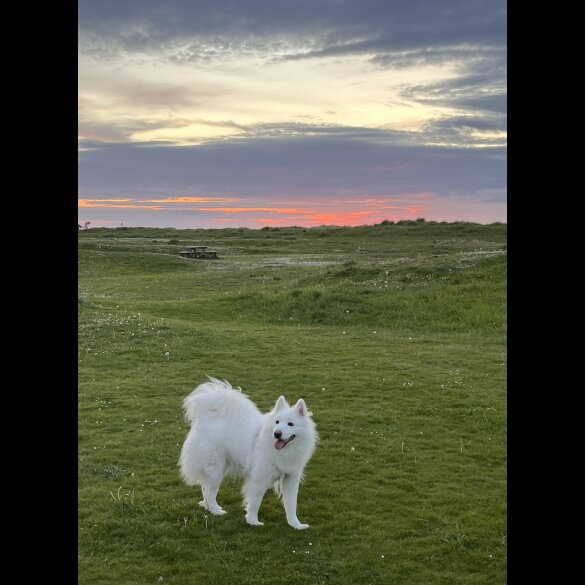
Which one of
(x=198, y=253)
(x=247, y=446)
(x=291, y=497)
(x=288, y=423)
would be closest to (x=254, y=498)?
(x=291, y=497)

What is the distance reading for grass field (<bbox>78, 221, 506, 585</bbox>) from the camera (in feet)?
28.1

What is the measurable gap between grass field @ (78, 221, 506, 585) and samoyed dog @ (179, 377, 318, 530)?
20.6 inches

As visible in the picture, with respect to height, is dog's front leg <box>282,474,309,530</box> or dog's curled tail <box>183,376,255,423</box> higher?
dog's curled tail <box>183,376,255,423</box>

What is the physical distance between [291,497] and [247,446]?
3.49ft

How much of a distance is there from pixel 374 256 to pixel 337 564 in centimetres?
5078

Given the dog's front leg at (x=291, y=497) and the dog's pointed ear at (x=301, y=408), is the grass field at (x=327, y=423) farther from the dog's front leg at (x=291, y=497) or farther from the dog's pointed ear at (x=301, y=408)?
the dog's pointed ear at (x=301, y=408)

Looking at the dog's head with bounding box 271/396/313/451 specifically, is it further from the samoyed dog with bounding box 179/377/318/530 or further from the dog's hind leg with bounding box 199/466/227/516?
the dog's hind leg with bounding box 199/466/227/516

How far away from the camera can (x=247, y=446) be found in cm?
973

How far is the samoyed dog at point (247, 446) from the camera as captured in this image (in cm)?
945

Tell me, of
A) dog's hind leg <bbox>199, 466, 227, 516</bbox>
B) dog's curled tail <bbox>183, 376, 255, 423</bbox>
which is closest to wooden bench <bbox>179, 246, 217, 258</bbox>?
dog's curled tail <bbox>183, 376, 255, 423</bbox>

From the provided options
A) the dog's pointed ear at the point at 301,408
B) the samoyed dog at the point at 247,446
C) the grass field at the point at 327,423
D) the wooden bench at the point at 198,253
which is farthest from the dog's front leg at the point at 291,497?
the wooden bench at the point at 198,253

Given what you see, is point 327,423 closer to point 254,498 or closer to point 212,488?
point 254,498

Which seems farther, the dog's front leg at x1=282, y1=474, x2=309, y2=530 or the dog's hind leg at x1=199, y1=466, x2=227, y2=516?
the dog's hind leg at x1=199, y1=466, x2=227, y2=516
